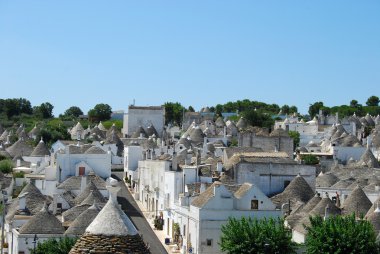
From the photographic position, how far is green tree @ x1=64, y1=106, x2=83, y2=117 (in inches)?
5309

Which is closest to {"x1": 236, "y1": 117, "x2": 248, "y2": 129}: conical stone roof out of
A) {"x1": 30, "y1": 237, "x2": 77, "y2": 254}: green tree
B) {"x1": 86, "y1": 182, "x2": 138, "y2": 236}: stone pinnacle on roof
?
{"x1": 30, "y1": 237, "x2": 77, "y2": 254}: green tree

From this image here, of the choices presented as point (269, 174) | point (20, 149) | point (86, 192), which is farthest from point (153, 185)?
point (20, 149)

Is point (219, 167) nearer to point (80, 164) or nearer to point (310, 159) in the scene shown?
point (80, 164)

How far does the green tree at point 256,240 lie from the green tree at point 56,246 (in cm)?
706

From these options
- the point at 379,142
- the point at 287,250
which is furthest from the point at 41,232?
the point at 379,142

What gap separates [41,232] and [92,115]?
78998 mm

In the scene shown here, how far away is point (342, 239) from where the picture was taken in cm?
3512

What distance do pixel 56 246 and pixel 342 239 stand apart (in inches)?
493

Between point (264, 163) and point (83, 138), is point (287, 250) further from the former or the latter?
point (83, 138)

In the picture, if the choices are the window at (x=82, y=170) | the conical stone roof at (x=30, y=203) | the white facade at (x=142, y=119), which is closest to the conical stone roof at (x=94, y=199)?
the conical stone roof at (x=30, y=203)

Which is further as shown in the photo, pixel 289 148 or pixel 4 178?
pixel 289 148

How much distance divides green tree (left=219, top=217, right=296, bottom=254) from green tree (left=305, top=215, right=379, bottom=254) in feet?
3.87

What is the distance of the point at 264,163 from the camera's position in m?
51.3

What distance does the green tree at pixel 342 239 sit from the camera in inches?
1378
